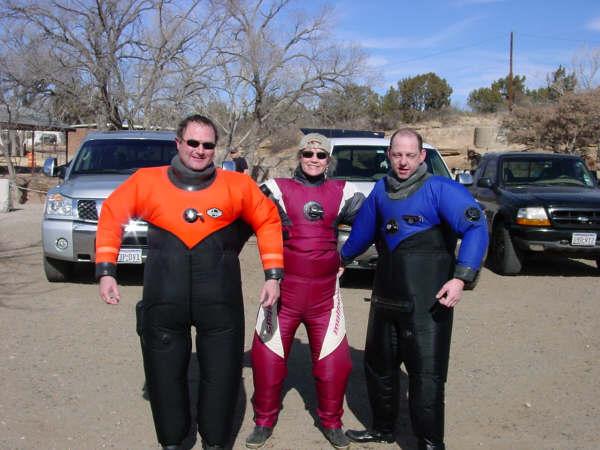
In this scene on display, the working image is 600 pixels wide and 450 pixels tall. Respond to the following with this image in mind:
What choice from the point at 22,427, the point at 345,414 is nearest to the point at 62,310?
the point at 22,427

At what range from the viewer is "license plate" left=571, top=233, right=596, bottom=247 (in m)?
8.98

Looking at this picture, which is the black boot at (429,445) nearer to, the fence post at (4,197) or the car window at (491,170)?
the car window at (491,170)

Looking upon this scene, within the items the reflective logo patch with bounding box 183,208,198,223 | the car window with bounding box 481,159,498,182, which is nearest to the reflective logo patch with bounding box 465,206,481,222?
the reflective logo patch with bounding box 183,208,198,223

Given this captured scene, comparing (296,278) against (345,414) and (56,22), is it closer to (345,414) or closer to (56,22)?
(345,414)

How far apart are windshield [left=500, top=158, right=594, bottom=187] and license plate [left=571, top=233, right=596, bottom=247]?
154 cm

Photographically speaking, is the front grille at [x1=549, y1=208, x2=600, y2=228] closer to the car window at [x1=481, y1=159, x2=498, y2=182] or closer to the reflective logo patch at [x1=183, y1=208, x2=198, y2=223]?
the car window at [x1=481, y1=159, x2=498, y2=182]

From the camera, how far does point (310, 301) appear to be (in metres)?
3.73

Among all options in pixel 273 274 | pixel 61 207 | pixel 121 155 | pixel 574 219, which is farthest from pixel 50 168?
pixel 574 219

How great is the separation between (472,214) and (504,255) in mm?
6362

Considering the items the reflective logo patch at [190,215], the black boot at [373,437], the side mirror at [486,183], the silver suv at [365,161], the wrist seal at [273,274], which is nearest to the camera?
the reflective logo patch at [190,215]

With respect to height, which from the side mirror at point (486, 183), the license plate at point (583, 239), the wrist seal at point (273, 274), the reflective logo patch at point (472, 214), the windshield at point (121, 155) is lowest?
the license plate at point (583, 239)

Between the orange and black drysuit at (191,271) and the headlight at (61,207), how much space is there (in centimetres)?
464

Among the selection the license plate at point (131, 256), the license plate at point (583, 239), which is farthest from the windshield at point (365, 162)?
the license plate at point (131, 256)

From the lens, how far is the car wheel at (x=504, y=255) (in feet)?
30.6
